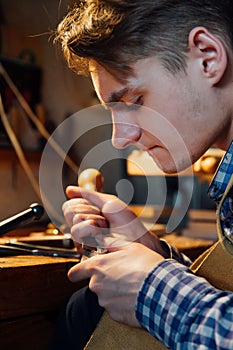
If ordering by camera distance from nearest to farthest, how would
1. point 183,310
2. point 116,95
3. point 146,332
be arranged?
point 183,310 → point 146,332 → point 116,95

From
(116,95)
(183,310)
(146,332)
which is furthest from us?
(116,95)

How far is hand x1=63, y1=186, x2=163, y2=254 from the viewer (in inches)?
32.7

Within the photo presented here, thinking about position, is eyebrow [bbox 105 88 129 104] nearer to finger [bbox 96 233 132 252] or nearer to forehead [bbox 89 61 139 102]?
forehead [bbox 89 61 139 102]

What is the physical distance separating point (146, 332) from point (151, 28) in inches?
16.4

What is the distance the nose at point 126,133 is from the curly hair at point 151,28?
3.4 inches

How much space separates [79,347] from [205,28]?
1.60 feet

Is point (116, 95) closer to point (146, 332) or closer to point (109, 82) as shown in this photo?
point (109, 82)

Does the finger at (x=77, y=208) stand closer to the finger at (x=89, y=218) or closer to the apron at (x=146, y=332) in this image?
the finger at (x=89, y=218)

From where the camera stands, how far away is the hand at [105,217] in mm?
830

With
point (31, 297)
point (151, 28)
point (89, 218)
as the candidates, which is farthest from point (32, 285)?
point (151, 28)

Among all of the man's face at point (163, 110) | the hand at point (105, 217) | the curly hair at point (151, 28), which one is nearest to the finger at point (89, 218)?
the hand at point (105, 217)

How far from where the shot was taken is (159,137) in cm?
82

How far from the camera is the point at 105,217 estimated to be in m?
0.87

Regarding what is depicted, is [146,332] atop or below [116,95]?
below
